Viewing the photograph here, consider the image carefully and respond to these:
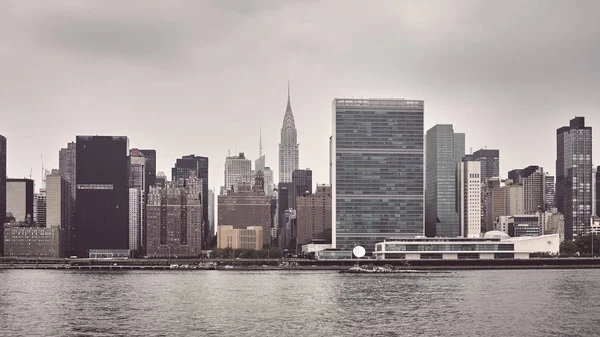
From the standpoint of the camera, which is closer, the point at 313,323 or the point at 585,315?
the point at 313,323

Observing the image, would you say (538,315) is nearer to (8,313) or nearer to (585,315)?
(585,315)

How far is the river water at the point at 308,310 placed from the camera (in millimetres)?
91875

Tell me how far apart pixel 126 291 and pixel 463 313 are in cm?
7045

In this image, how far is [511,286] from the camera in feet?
522

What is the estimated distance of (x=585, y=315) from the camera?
106 metres

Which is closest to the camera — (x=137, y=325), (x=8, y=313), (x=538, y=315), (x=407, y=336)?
(x=407, y=336)

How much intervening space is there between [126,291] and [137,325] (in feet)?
202

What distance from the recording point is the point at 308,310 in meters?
113

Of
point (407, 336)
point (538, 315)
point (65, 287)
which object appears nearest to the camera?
point (407, 336)

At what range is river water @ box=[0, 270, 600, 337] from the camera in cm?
9188

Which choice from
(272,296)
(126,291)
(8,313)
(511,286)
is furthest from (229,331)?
(511,286)

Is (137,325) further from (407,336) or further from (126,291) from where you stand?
(126,291)

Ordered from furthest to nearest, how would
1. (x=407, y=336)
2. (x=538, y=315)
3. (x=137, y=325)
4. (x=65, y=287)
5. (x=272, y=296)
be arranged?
(x=65, y=287)
(x=272, y=296)
(x=538, y=315)
(x=137, y=325)
(x=407, y=336)

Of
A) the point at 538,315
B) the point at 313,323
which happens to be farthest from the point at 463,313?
the point at 313,323
